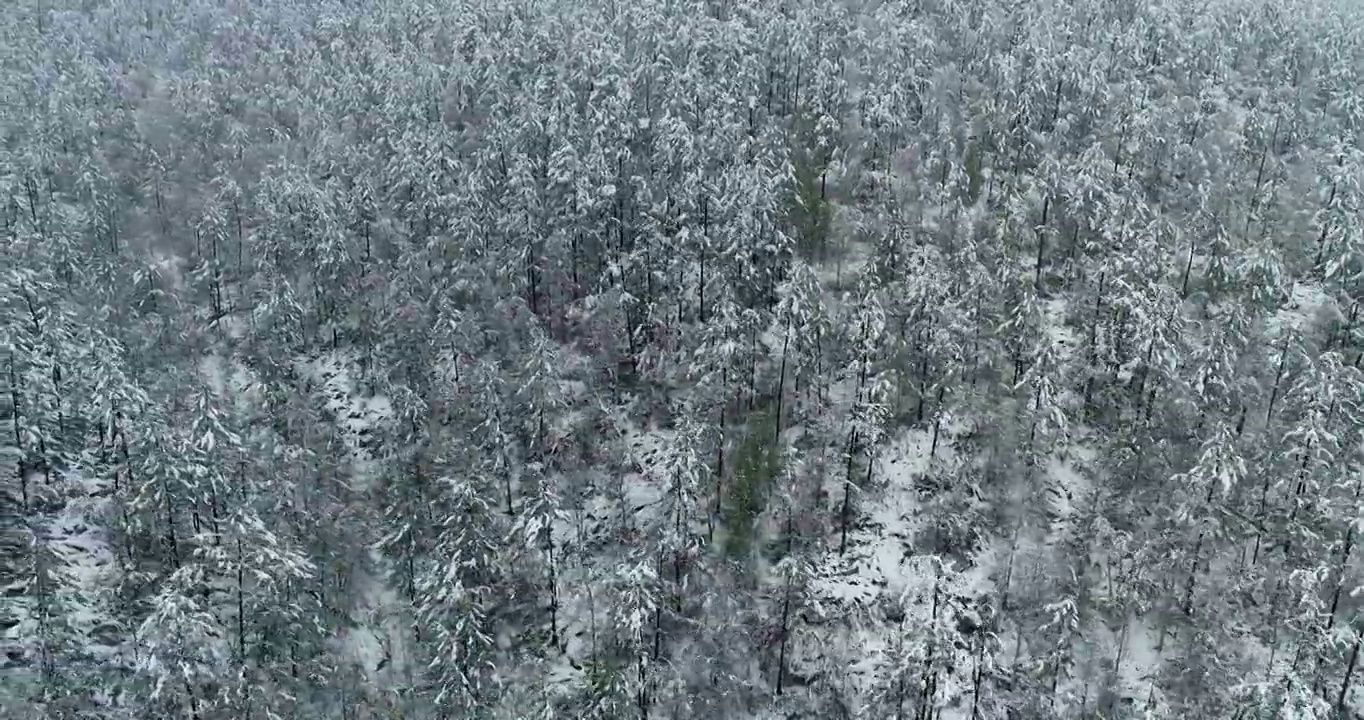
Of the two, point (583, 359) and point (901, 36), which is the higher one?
point (901, 36)

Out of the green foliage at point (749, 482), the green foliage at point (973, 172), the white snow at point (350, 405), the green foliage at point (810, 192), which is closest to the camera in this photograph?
the green foliage at point (749, 482)

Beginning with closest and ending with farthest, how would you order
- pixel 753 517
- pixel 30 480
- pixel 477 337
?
pixel 30 480
pixel 753 517
pixel 477 337

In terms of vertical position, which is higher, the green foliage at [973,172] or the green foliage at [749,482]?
the green foliage at [973,172]

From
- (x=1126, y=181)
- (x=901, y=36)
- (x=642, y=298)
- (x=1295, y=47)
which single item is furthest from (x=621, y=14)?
(x=1295, y=47)

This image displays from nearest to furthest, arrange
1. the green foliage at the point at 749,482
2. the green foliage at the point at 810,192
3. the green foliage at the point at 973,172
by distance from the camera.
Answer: the green foliage at the point at 749,482 → the green foliage at the point at 810,192 → the green foliage at the point at 973,172

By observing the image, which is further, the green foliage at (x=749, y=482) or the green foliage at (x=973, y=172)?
the green foliage at (x=973, y=172)

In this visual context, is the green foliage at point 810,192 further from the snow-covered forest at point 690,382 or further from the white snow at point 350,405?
the white snow at point 350,405

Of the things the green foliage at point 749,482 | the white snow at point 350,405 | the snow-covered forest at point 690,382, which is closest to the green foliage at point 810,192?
the snow-covered forest at point 690,382

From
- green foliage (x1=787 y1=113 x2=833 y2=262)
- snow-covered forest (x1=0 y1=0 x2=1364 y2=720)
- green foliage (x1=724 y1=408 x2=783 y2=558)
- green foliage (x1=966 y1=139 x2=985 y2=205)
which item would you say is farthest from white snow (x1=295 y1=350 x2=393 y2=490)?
green foliage (x1=966 y1=139 x2=985 y2=205)

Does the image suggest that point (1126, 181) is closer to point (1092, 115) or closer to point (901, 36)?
point (1092, 115)
